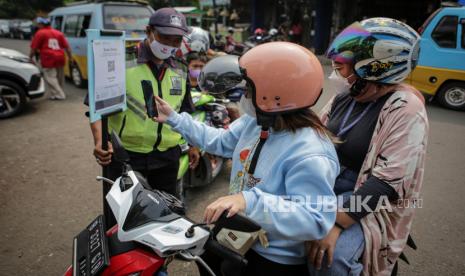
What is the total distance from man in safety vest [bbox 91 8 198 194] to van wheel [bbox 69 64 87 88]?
8011mm

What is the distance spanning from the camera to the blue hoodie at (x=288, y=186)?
1136mm

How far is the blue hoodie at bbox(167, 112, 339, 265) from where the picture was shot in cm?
114

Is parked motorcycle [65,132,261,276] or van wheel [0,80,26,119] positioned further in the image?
van wheel [0,80,26,119]

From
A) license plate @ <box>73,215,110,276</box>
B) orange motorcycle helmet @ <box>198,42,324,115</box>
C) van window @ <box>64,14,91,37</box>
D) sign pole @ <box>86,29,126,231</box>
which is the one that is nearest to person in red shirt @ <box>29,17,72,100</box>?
van window @ <box>64,14,91,37</box>

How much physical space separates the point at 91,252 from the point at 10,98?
6589 mm

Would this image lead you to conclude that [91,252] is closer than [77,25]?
Yes

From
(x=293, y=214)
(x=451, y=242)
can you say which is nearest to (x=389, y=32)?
(x=293, y=214)

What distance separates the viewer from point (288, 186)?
1213 mm

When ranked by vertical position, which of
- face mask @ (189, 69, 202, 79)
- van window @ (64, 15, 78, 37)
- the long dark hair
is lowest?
face mask @ (189, 69, 202, 79)

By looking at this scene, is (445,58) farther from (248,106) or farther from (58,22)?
(58,22)

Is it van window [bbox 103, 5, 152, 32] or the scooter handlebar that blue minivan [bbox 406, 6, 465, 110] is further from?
the scooter handlebar

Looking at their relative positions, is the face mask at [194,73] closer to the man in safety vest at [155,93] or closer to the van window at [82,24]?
the man in safety vest at [155,93]

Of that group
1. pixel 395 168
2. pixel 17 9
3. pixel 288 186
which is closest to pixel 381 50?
pixel 395 168

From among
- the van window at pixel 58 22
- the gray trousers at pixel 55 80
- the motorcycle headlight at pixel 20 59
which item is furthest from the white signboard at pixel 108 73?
the van window at pixel 58 22
